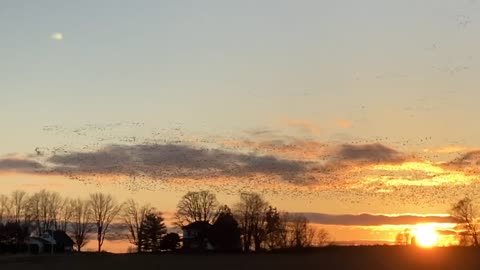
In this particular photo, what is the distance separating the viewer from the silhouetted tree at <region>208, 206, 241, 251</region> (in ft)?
418

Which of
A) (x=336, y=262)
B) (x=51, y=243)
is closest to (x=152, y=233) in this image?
(x=51, y=243)

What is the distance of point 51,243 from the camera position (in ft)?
470

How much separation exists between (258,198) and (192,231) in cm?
1716

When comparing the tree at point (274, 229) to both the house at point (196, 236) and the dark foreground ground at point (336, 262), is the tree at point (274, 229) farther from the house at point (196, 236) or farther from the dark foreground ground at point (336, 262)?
the dark foreground ground at point (336, 262)

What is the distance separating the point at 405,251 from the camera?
71.0m

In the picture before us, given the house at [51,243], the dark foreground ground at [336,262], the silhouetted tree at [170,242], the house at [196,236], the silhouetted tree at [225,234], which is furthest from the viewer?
the house at [51,243]

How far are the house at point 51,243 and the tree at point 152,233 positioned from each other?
17.3m

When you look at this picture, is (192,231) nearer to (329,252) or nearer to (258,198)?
(258,198)

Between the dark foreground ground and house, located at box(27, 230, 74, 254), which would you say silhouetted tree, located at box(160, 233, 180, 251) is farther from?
the dark foreground ground

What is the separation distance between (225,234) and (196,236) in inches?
354

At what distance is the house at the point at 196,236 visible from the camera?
431 feet

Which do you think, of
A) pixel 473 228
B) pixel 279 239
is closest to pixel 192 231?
pixel 279 239

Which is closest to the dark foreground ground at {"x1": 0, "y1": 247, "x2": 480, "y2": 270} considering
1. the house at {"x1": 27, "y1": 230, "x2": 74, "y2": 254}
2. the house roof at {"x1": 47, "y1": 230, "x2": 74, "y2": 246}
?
the house at {"x1": 27, "y1": 230, "x2": 74, "y2": 254}

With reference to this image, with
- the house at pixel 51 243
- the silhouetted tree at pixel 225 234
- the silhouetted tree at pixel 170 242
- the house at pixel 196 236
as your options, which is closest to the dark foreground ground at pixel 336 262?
the silhouetted tree at pixel 225 234
